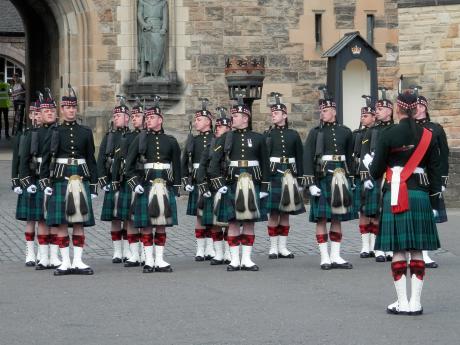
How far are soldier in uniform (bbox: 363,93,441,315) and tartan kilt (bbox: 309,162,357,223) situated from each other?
11.2 feet

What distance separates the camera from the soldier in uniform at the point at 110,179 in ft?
52.3

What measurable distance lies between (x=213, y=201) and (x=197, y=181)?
354mm

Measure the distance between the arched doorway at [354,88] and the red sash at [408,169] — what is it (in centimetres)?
1186

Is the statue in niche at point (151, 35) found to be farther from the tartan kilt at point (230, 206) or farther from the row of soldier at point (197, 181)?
the tartan kilt at point (230, 206)

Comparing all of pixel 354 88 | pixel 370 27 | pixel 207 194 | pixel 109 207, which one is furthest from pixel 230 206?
pixel 370 27

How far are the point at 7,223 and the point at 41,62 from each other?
12031 millimetres

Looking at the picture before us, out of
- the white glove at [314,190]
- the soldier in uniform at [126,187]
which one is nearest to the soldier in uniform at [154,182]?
the soldier in uniform at [126,187]

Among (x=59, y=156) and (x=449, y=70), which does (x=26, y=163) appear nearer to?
(x=59, y=156)

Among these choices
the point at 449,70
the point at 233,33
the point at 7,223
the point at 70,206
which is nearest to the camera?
the point at 70,206

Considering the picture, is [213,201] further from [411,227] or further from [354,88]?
[354,88]

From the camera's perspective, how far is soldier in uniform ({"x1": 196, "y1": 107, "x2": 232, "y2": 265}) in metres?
15.7

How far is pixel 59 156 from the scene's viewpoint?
14.9 m

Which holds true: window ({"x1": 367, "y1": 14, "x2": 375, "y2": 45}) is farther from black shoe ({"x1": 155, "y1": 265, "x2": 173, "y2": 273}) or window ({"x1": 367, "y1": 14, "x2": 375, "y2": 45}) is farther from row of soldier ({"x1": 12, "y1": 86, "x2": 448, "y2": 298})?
black shoe ({"x1": 155, "y1": 265, "x2": 173, "y2": 273})

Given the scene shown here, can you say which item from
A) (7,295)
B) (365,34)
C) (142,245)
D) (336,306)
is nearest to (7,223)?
(142,245)
